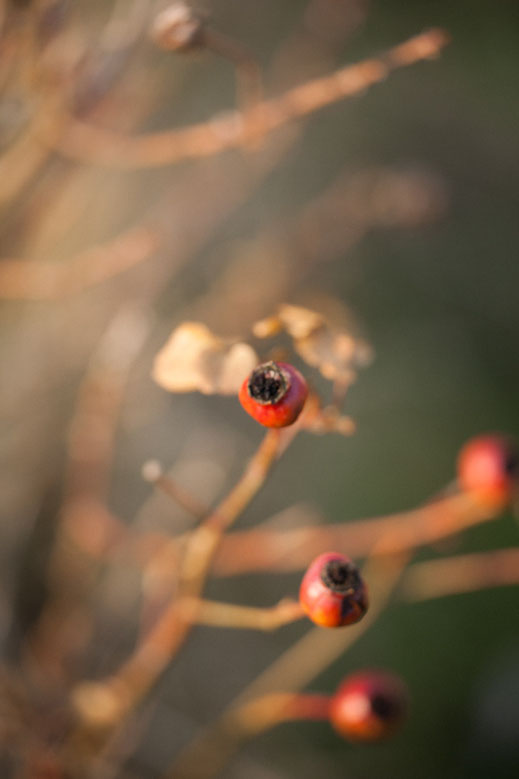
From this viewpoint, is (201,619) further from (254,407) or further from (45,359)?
(45,359)


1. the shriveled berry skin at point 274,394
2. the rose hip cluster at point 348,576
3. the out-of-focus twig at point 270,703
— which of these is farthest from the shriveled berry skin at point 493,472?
the shriveled berry skin at point 274,394

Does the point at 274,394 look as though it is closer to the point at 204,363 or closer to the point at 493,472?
the point at 204,363

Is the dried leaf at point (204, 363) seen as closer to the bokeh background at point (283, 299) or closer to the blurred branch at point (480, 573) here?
the bokeh background at point (283, 299)

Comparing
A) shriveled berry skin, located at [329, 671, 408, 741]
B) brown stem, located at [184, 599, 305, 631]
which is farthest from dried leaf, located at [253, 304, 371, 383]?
shriveled berry skin, located at [329, 671, 408, 741]

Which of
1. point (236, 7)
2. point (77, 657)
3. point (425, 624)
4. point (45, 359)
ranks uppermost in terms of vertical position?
point (236, 7)

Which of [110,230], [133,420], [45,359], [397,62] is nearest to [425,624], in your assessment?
[133,420]

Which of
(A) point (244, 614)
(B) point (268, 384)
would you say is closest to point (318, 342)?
(B) point (268, 384)

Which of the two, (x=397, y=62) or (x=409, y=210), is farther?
(x=409, y=210)
